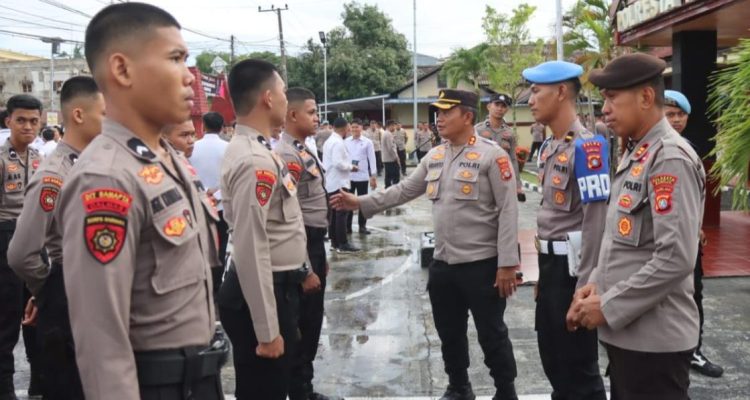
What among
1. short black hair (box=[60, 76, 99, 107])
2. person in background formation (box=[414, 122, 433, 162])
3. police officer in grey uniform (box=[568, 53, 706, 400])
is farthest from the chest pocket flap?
person in background formation (box=[414, 122, 433, 162])

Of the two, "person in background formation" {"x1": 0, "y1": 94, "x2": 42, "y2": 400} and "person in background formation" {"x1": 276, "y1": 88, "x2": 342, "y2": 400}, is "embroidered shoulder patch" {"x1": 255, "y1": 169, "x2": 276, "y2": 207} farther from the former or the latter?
"person in background formation" {"x1": 0, "y1": 94, "x2": 42, "y2": 400}

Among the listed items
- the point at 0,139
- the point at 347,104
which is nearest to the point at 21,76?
the point at 347,104

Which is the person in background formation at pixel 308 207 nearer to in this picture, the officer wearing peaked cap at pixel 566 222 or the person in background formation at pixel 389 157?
the officer wearing peaked cap at pixel 566 222

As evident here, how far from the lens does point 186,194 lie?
6.37 ft

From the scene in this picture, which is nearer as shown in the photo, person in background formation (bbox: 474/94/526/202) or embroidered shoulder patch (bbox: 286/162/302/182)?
embroidered shoulder patch (bbox: 286/162/302/182)

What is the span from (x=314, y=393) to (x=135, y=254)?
2640 millimetres

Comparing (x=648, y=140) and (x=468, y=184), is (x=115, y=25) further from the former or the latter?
(x=468, y=184)

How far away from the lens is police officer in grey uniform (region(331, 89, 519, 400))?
3.83m

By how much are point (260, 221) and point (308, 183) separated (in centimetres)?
183

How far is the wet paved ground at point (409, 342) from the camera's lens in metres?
4.22

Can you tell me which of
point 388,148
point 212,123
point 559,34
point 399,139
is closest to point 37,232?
point 212,123

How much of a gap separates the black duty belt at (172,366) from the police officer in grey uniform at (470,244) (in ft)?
7.38

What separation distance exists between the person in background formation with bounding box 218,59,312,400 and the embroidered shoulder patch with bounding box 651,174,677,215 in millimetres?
1564

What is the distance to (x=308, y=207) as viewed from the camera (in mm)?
4617
